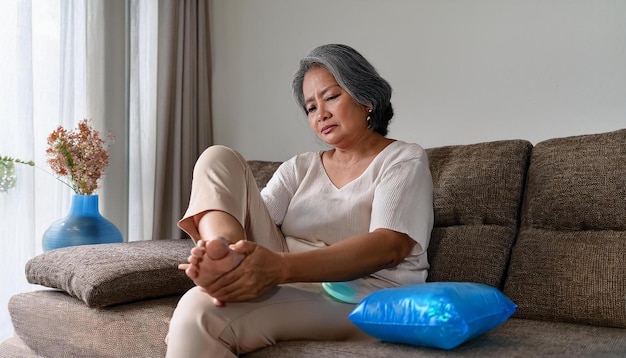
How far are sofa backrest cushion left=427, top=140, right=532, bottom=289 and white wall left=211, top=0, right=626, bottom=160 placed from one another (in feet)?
1.93

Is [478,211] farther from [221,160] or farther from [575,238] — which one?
[221,160]

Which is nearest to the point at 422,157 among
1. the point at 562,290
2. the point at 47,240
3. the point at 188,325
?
the point at 562,290

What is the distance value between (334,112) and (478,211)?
20.3 inches

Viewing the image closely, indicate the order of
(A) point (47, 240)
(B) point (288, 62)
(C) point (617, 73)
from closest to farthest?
(C) point (617, 73), (A) point (47, 240), (B) point (288, 62)

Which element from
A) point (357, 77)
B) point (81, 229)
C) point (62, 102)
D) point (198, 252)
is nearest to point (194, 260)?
point (198, 252)

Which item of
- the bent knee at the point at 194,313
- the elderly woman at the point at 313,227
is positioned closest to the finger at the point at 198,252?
the elderly woman at the point at 313,227

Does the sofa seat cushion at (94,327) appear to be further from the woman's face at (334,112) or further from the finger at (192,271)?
the woman's face at (334,112)

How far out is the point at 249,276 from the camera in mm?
1341

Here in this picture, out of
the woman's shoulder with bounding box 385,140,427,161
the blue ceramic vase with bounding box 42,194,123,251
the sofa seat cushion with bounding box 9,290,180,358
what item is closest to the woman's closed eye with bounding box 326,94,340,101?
the woman's shoulder with bounding box 385,140,427,161

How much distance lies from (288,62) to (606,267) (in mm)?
2105

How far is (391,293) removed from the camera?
1.32 m

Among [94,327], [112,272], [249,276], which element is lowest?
[94,327]

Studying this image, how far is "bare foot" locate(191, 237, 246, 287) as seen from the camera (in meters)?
1.30

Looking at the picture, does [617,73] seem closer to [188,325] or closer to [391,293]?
[391,293]
